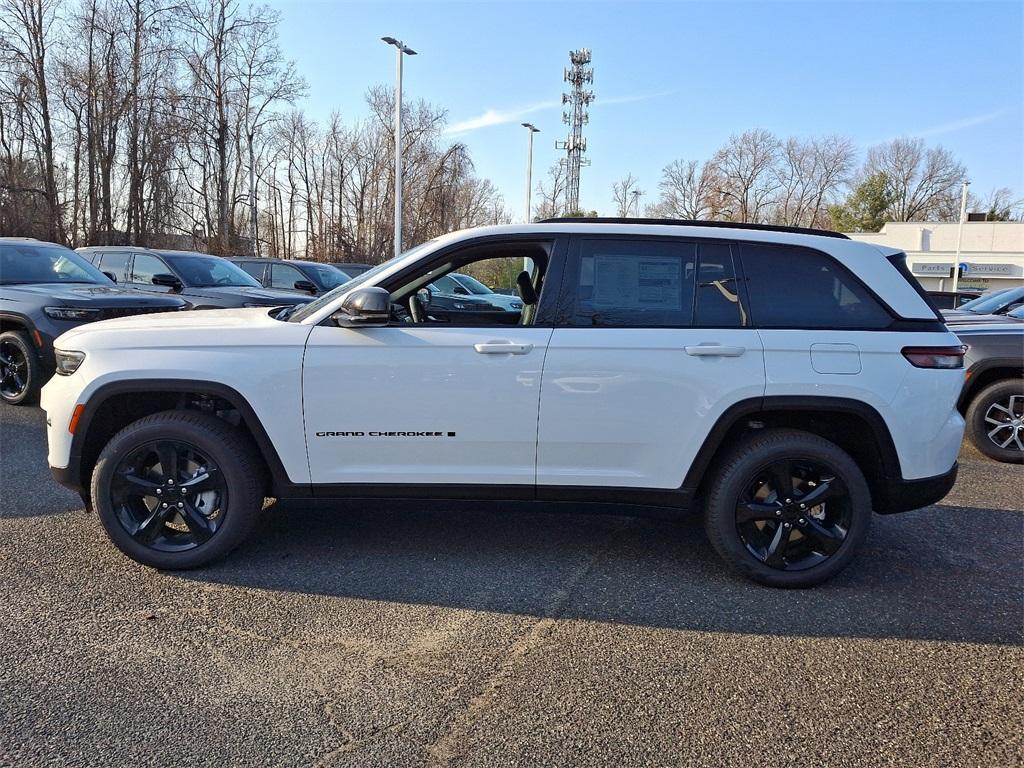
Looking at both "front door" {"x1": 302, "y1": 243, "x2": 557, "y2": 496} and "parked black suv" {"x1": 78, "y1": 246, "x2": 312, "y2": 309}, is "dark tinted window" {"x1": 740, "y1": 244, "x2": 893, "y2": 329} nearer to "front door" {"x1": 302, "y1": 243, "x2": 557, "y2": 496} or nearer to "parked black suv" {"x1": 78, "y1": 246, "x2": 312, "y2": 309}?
"front door" {"x1": 302, "y1": 243, "x2": 557, "y2": 496}

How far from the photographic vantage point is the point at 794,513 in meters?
3.61

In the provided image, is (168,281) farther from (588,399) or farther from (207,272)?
(588,399)

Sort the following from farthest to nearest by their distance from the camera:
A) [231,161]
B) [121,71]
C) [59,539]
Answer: [231,161] < [121,71] < [59,539]

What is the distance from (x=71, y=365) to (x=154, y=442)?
0.64 metres

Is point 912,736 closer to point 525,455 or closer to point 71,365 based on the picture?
point 525,455

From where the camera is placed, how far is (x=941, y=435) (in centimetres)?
357

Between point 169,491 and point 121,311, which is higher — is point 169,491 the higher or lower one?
the lower one

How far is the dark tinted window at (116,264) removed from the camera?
10.4 m

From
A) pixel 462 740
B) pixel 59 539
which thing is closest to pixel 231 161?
pixel 59 539

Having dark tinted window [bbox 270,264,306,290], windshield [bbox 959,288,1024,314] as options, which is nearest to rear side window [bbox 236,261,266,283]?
dark tinted window [bbox 270,264,306,290]

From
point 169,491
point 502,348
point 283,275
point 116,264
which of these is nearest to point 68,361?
point 169,491

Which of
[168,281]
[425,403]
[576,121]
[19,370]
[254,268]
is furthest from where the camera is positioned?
[576,121]

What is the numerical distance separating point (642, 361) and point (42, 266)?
774 centimetres

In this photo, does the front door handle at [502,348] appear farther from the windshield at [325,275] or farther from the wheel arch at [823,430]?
the windshield at [325,275]
